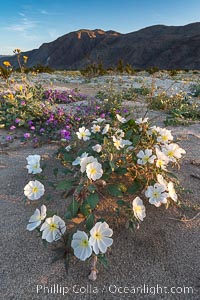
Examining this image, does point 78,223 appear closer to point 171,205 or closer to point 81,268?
point 81,268

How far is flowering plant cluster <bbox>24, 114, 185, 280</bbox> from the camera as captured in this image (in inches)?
49.1

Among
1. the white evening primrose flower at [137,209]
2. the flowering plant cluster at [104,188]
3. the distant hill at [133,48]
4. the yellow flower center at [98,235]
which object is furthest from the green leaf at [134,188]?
the distant hill at [133,48]

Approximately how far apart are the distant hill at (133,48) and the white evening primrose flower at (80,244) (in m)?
37.5

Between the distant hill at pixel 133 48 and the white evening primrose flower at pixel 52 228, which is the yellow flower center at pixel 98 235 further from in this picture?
the distant hill at pixel 133 48

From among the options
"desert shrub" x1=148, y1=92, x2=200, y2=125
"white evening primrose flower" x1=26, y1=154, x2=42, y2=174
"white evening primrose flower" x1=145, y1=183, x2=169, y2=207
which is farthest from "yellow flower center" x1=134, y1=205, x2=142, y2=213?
"desert shrub" x1=148, y1=92, x2=200, y2=125

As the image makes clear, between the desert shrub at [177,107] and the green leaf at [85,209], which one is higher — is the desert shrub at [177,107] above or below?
below

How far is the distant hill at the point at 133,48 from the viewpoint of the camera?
49250 mm

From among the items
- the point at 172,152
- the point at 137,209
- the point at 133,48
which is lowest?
the point at 133,48

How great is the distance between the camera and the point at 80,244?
4.07ft

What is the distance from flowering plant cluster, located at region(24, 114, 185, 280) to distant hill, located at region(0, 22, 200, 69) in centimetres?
3682

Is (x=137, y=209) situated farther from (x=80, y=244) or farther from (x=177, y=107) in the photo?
(x=177, y=107)

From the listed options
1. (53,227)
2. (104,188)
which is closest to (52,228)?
(53,227)

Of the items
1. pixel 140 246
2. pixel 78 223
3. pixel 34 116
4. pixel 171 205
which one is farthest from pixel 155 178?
pixel 34 116

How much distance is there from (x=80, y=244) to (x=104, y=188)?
1.93ft
